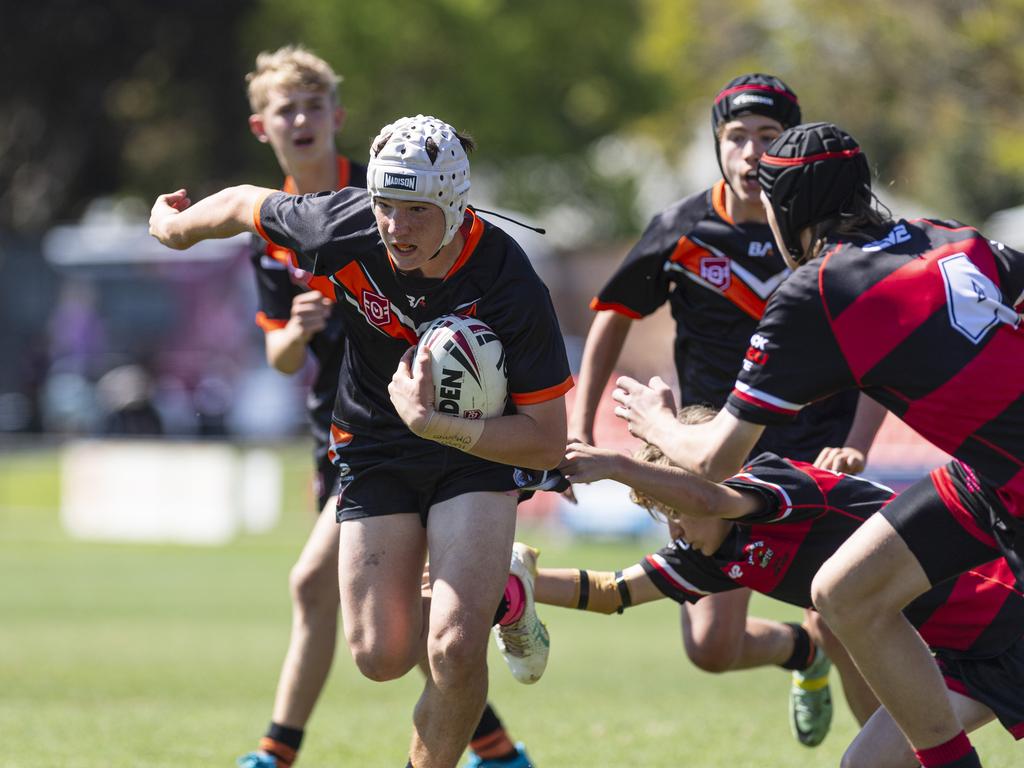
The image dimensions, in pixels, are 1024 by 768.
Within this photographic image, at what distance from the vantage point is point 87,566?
59.3ft

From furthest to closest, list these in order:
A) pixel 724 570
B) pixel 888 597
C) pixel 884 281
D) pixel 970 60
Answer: pixel 970 60
pixel 724 570
pixel 888 597
pixel 884 281

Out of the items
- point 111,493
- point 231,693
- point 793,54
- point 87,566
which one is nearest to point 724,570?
point 231,693

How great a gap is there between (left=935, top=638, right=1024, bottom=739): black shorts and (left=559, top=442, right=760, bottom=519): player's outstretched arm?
937mm

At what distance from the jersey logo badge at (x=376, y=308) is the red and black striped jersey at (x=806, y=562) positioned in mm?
1322

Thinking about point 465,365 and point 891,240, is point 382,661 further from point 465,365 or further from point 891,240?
point 891,240

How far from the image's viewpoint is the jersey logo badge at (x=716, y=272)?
6.62 m

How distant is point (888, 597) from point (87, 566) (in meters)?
14.6

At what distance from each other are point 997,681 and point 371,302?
2.52m

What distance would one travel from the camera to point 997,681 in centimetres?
534

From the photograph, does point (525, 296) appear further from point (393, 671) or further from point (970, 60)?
point (970, 60)

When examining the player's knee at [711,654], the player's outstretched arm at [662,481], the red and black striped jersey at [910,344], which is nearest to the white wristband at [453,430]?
the player's outstretched arm at [662,481]

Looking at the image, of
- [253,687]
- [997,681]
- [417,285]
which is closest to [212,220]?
[417,285]

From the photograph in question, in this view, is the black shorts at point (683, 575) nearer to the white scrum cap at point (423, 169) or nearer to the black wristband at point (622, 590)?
the black wristband at point (622, 590)

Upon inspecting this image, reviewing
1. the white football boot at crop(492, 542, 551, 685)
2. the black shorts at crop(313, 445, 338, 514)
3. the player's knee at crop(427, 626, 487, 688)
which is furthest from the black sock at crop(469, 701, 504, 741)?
the player's knee at crop(427, 626, 487, 688)
